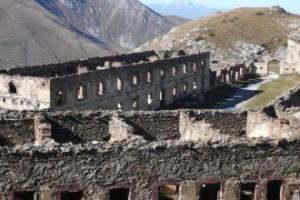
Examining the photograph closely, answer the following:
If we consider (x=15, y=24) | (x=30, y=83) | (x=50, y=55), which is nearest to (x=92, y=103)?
(x=30, y=83)

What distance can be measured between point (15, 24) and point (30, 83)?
88877mm

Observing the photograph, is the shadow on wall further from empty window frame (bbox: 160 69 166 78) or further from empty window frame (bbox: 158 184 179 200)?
empty window frame (bbox: 160 69 166 78)

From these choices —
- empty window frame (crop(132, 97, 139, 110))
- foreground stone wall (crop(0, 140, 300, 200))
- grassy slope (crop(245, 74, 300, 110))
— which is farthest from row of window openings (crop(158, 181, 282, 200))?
grassy slope (crop(245, 74, 300, 110))

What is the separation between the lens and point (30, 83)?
1737 inches

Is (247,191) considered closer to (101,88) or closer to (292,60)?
(101,88)

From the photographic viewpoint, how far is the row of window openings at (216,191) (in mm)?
21219

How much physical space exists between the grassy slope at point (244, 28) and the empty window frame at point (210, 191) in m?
83.4

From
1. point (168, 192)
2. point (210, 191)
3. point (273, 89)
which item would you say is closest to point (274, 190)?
point (210, 191)

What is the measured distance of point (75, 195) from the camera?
20.1 metres

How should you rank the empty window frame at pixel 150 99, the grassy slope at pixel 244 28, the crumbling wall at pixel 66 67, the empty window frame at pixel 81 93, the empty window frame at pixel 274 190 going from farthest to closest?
1. the grassy slope at pixel 244 28
2. the empty window frame at pixel 150 99
3. the crumbling wall at pixel 66 67
4. the empty window frame at pixel 81 93
5. the empty window frame at pixel 274 190

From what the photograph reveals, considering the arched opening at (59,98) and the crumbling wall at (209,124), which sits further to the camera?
the arched opening at (59,98)

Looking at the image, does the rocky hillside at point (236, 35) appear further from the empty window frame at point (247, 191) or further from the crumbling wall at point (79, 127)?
the empty window frame at point (247, 191)

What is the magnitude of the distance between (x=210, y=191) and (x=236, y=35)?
89.3 m

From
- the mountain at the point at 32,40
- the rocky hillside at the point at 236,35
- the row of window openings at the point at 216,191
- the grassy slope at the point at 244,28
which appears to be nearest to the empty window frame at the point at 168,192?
the row of window openings at the point at 216,191
